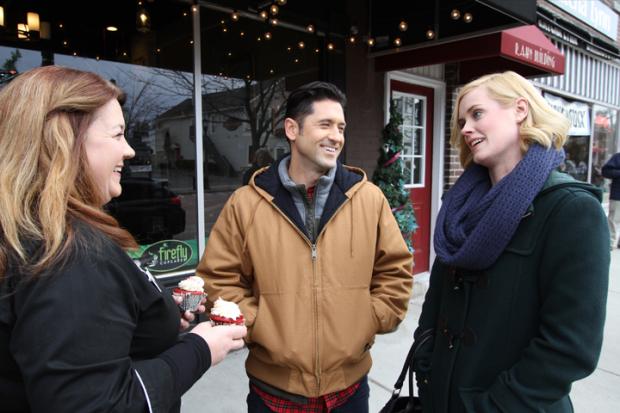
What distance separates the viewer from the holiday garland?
475 cm

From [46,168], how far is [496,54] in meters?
4.27

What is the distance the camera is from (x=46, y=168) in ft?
3.40

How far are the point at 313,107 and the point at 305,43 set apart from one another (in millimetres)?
2692

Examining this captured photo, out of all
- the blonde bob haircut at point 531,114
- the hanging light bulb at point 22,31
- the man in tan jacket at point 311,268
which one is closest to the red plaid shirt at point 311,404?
the man in tan jacket at point 311,268

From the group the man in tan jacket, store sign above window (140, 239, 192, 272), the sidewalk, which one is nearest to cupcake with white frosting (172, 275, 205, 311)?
the man in tan jacket

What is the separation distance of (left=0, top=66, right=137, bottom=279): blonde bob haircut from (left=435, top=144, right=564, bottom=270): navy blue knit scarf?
1100mm

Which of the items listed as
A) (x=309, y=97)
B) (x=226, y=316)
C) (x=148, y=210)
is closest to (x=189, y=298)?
A: (x=226, y=316)

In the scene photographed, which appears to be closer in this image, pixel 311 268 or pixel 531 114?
pixel 531 114

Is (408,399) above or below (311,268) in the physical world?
below

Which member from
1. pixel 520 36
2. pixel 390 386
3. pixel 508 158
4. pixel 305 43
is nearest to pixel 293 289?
pixel 508 158

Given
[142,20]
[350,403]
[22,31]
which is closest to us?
[350,403]

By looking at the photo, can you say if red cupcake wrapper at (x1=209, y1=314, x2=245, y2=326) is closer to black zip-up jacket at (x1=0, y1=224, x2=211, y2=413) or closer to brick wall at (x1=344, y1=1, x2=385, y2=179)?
black zip-up jacket at (x1=0, y1=224, x2=211, y2=413)

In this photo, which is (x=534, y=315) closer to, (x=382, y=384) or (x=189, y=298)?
(x=189, y=298)

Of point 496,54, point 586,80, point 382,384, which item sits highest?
point 586,80
